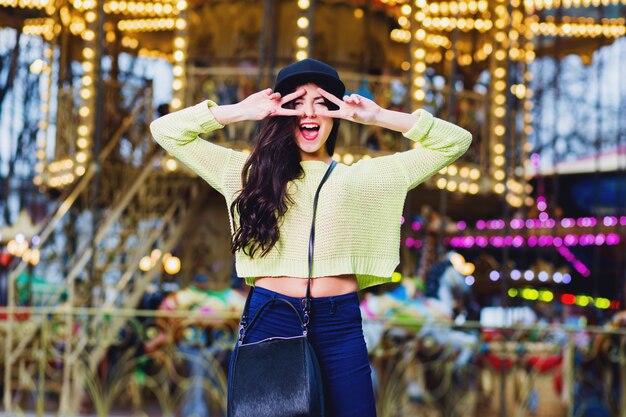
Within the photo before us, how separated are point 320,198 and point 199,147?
44cm

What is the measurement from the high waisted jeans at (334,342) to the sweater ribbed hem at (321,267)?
2.8 inches

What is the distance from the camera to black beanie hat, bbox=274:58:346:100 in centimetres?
322

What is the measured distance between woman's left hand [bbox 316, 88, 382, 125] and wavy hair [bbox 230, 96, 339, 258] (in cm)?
7

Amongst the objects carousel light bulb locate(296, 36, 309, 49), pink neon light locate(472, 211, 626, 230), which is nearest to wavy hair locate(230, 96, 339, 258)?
carousel light bulb locate(296, 36, 309, 49)

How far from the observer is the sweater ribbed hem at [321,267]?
3.11 m

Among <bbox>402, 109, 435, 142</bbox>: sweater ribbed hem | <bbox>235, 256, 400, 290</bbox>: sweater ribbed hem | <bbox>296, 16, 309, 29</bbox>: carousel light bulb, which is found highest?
<bbox>296, 16, 309, 29</bbox>: carousel light bulb

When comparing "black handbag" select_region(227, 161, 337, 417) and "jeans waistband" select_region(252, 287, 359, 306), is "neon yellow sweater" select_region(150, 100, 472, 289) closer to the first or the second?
"jeans waistband" select_region(252, 287, 359, 306)

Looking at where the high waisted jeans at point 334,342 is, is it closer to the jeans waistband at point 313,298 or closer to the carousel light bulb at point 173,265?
the jeans waistband at point 313,298

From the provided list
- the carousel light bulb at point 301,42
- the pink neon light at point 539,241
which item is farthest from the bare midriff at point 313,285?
the pink neon light at point 539,241

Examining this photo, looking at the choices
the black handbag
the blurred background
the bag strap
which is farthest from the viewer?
the blurred background

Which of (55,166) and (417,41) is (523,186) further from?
(55,166)

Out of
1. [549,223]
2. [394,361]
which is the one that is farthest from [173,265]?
[549,223]

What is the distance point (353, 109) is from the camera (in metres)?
3.23

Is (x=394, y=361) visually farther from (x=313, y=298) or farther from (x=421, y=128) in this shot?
(x=313, y=298)
